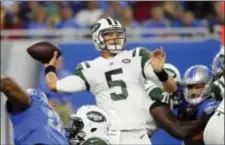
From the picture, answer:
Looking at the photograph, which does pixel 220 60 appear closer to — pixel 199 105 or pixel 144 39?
pixel 199 105

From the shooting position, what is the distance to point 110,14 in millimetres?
→ 10812

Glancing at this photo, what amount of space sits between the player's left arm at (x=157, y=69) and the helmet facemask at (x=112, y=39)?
0.16 metres

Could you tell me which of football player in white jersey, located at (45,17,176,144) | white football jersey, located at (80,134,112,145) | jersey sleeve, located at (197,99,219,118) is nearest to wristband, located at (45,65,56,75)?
football player in white jersey, located at (45,17,176,144)

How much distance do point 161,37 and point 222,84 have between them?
361 centimetres

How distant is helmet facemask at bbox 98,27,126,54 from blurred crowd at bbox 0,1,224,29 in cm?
353

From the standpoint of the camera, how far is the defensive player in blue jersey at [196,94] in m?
7.03

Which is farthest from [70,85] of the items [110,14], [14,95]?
[110,14]

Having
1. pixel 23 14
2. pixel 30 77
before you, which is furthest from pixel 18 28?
pixel 30 77

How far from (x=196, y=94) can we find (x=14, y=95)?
1809 mm

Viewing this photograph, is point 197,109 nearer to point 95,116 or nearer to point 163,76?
point 163,76

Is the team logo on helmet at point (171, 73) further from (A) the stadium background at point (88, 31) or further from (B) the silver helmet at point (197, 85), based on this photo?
(A) the stadium background at point (88, 31)

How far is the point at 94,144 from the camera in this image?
19.3 feet

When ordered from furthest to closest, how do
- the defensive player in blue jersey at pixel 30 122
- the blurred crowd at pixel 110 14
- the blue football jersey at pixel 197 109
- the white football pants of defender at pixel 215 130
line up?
the blurred crowd at pixel 110 14 < the blue football jersey at pixel 197 109 < the white football pants of defender at pixel 215 130 < the defensive player in blue jersey at pixel 30 122

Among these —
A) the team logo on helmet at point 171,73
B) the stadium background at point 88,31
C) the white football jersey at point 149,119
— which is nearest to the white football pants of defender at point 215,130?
the white football jersey at point 149,119
